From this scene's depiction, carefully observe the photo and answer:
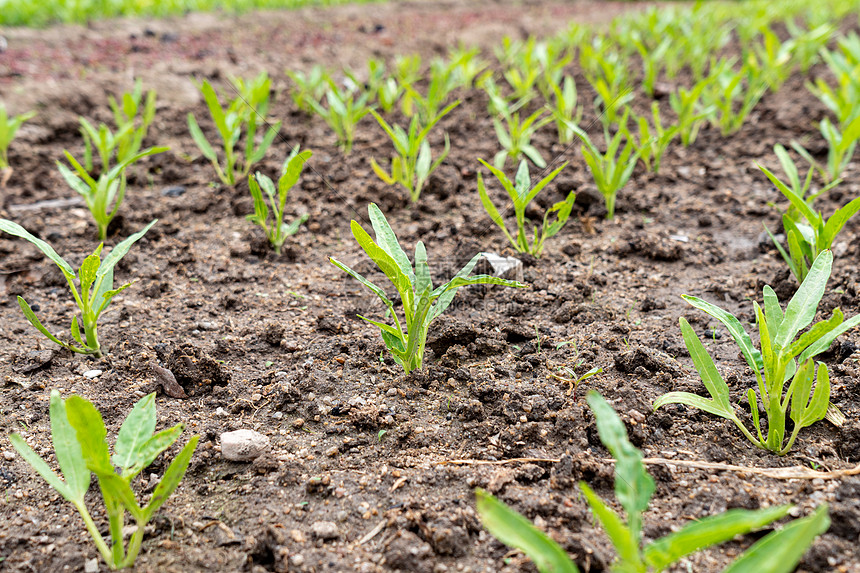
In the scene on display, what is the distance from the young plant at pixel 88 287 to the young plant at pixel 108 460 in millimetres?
586

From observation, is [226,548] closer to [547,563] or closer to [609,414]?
[547,563]

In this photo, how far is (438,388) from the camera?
182 cm

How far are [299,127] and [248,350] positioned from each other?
236 cm

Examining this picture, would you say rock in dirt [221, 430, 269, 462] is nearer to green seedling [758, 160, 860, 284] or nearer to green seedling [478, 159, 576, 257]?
green seedling [478, 159, 576, 257]

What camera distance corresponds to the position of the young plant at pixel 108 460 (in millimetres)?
1162

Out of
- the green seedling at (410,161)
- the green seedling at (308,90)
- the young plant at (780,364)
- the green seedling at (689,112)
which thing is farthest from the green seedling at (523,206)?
the green seedling at (308,90)

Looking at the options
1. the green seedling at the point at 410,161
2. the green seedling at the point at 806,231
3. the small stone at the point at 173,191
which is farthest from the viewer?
the small stone at the point at 173,191

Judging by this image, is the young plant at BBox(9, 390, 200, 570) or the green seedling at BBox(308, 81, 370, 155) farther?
the green seedling at BBox(308, 81, 370, 155)

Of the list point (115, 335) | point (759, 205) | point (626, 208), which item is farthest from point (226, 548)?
point (759, 205)

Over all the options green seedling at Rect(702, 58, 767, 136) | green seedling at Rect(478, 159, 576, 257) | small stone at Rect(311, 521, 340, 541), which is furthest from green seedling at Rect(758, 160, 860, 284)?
green seedling at Rect(702, 58, 767, 136)

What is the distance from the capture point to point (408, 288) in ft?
5.56

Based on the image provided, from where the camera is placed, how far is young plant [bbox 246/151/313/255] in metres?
2.35

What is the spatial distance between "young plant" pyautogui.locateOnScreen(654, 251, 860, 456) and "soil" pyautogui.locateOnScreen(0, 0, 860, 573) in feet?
0.32

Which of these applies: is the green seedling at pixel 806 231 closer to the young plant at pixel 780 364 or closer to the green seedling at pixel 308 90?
the young plant at pixel 780 364
